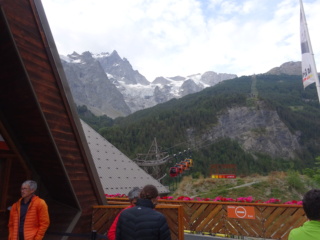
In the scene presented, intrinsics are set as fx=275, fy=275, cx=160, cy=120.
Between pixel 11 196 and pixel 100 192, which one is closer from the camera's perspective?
pixel 11 196

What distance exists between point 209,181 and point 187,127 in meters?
41.7

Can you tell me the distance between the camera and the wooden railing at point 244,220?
6.38 metres

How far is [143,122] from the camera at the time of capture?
72.6m

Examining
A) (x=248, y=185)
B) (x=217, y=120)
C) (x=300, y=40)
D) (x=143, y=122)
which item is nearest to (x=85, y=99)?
(x=143, y=122)

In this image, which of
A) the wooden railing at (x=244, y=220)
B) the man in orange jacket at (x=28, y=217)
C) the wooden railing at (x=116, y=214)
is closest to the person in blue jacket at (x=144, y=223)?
the man in orange jacket at (x=28, y=217)

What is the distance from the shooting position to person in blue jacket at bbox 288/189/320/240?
1.89 meters

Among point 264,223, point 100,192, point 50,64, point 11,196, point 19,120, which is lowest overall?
point 264,223

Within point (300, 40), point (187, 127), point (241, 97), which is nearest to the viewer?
point (300, 40)

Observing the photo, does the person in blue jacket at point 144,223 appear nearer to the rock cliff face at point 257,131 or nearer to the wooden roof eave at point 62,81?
the wooden roof eave at point 62,81

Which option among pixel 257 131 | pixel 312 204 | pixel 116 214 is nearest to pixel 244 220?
pixel 116 214

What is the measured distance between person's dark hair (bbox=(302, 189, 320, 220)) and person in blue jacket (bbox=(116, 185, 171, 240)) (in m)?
1.26

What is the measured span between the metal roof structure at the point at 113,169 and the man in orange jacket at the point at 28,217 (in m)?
9.52

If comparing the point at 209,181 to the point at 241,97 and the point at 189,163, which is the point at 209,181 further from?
the point at 241,97

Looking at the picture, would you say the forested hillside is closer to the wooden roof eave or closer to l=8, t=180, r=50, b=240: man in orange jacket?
the wooden roof eave
